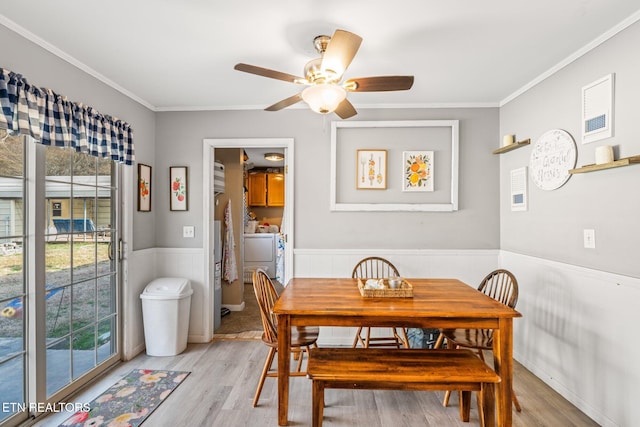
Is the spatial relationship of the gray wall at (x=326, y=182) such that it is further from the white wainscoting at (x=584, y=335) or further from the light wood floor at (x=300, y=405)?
the light wood floor at (x=300, y=405)

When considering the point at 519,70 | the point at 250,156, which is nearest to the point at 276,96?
the point at 519,70

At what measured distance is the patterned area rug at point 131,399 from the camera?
2.14 meters

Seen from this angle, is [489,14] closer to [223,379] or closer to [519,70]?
[519,70]

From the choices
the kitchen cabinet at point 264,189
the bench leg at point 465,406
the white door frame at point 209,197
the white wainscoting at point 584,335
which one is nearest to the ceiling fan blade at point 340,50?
the white door frame at point 209,197

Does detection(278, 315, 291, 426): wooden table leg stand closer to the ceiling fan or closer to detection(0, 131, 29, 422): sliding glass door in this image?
the ceiling fan

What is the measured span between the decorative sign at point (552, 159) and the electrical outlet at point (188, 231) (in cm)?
321

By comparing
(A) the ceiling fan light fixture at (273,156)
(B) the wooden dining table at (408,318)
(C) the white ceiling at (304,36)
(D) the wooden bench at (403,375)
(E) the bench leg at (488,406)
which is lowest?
(E) the bench leg at (488,406)

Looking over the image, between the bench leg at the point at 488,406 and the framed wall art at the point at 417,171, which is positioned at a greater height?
the framed wall art at the point at 417,171

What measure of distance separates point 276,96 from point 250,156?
286cm

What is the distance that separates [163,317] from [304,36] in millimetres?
2657

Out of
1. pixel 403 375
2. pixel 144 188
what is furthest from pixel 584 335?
pixel 144 188

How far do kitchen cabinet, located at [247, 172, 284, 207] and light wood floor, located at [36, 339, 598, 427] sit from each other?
13.7 feet

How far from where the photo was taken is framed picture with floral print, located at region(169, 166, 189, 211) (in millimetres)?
3467

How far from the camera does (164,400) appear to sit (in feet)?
7.77
